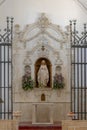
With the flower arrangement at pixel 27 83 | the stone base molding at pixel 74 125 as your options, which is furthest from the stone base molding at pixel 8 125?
the flower arrangement at pixel 27 83

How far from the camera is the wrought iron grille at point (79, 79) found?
14.6m

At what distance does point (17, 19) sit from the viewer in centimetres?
1492

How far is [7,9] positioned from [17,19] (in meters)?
0.52

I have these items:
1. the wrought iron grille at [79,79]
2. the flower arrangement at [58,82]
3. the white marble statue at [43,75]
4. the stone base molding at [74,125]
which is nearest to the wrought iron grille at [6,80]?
the white marble statue at [43,75]

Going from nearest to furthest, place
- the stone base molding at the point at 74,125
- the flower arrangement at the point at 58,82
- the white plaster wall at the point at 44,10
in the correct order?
the stone base molding at the point at 74,125
the flower arrangement at the point at 58,82
the white plaster wall at the point at 44,10

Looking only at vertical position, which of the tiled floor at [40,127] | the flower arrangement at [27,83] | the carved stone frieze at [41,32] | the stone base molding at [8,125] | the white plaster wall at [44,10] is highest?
the white plaster wall at [44,10]

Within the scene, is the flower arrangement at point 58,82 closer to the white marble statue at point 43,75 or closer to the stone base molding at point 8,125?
the white marble statue at point 43,75

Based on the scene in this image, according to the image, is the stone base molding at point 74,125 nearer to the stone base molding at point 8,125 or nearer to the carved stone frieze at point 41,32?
the stone base molding at point 8,125

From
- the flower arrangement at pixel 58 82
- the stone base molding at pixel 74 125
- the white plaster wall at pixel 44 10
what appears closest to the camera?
the stone base molding at pixel 74 125

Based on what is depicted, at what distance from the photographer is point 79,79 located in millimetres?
14844

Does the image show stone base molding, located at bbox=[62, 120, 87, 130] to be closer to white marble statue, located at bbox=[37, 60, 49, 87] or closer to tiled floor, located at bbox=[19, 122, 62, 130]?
tiled floor, located at bbox=[19, 122, 62, 130]

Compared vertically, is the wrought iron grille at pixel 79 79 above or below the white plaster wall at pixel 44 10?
below

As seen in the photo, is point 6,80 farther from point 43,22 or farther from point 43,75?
point 43,22

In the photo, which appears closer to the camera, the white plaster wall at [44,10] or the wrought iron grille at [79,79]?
the wrought iron grille at [79,79]
